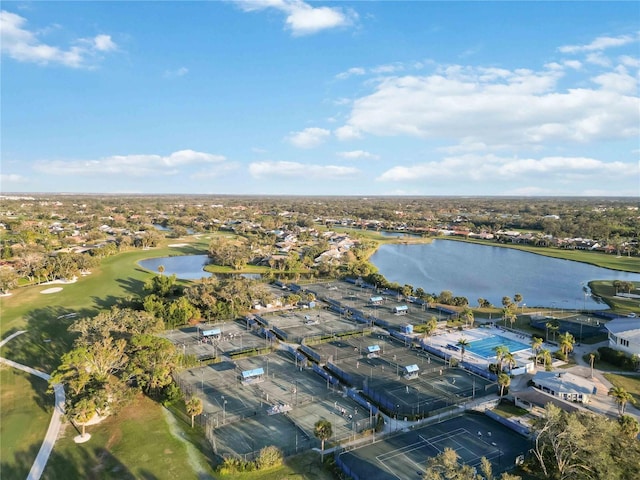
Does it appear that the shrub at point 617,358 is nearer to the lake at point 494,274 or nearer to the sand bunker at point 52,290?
the lake at point 494,274

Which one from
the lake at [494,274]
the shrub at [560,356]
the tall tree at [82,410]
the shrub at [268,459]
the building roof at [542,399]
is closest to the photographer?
the shrub at [268,459]

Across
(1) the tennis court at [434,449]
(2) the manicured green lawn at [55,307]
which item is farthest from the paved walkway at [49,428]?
(1) the tennis court at [434,449]

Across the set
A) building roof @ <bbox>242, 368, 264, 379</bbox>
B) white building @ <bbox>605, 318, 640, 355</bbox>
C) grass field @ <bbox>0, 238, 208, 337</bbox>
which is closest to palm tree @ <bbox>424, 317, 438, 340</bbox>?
white building @ <bbox>605, 318, 640, 355</bbox>

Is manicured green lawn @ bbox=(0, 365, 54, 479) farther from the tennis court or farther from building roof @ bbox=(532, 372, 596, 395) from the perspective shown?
building roof @ bbox=(532, 372, 596, 395)

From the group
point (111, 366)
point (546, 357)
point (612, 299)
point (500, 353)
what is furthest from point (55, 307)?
point (612, 299)

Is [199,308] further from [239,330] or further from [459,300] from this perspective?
[459,300]

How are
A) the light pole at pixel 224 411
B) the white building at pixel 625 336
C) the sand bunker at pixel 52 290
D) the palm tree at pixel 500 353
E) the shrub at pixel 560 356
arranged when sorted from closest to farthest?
the light pole at pixel 224 411
the palm tree at pixel 500 353
the white building at pixel 625 336
the shrub at pixel 560 356
the sand bunker at pixel 52 290

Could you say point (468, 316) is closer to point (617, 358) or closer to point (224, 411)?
point (617, 358)
